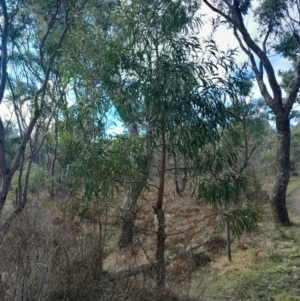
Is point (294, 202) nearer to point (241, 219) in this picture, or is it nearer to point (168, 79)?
point (241, 219)

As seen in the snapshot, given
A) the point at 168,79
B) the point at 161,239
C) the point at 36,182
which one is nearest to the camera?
the point at 168,79

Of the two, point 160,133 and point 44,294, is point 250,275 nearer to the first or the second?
point 160,133

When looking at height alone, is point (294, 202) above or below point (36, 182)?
below

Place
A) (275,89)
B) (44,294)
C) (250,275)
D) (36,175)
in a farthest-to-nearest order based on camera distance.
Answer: (36,175) < (275,89) < (250,275) < (44,294)

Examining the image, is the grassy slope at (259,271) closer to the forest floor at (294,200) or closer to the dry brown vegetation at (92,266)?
the dry brown vegetation at (92,266)

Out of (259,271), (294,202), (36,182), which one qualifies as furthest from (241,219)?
(36,182)

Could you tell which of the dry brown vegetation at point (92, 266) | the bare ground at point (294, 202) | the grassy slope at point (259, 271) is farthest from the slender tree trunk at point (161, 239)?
the bare ground at point (294, 202)

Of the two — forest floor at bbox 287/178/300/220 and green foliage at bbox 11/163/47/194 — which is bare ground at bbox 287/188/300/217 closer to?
forest floor at bbox 287/178/300/220

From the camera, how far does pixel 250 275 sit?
7.27 meters

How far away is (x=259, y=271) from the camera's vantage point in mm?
A: 7430

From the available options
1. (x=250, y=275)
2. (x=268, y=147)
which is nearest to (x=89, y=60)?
(x=250, y=275)

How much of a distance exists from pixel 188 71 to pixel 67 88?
1642 mm

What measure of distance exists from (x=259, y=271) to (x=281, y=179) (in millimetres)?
3676

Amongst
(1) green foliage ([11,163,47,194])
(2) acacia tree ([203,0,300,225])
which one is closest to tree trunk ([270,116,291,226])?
(2) acacia tree ([203,0,300,225])
